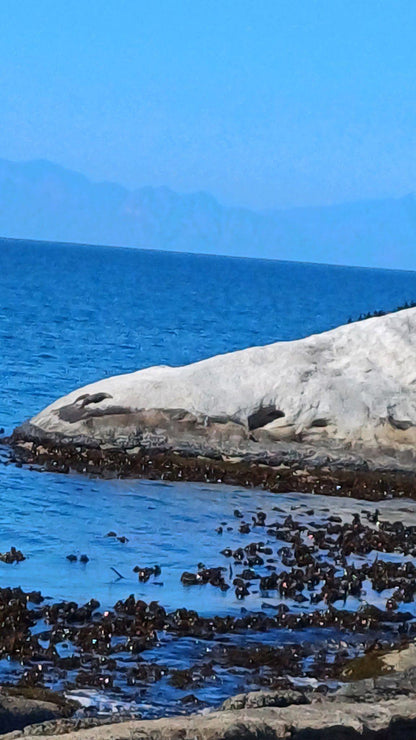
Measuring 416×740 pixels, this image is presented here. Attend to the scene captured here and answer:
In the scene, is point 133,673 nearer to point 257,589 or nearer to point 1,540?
point 257,589

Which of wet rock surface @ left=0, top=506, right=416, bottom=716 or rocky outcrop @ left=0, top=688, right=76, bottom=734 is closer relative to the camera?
rocky outcrop @ left=0, top=688, right=76, bottom=734

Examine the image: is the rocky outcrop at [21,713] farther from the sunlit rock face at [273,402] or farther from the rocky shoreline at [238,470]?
the sunlit rock face at [273,402]

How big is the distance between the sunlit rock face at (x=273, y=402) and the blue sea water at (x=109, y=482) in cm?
291

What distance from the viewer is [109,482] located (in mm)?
27688

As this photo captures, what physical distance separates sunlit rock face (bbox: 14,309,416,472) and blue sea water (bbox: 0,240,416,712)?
2907 mm

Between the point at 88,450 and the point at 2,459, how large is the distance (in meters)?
2.17

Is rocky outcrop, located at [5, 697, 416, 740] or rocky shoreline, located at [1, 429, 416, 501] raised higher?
rocky shoreline, located at [1, 429, 416, 501]

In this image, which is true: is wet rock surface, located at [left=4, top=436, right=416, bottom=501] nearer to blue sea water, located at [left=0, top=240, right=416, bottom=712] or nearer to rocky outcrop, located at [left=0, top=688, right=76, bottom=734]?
blue sea water, located at [left=0, top=240, right=416, bottom=712]

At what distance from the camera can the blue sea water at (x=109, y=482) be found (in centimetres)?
1903

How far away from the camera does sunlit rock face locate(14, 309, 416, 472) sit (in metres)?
29.8

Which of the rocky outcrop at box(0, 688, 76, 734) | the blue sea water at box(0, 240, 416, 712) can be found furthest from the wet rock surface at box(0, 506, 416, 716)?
the rocky outcrop at box(0, 688, 76, 734)

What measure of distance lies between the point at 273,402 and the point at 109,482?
16.8ft

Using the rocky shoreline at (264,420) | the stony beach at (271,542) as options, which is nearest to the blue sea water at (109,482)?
the stony beach at (271,542)

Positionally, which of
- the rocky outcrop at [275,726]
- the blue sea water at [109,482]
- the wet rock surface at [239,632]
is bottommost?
the wet rock surface at [239,632]
